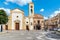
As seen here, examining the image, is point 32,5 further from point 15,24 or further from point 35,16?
point 15,24

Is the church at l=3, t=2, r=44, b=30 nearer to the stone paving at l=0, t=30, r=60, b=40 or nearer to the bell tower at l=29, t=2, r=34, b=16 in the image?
the bell tower at l=29, t=2, r=34, b=16

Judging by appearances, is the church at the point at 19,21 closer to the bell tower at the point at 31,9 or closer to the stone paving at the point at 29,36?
Result: the bell tower at the point at 31,9

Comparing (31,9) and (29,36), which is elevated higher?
(31,9)

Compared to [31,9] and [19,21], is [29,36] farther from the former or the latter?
[31,9]

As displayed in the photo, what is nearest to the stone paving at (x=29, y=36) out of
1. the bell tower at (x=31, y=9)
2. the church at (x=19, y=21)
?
the church at (x=19, y=21)

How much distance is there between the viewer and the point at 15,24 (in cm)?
6238

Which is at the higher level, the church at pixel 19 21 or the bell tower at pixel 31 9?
the bell tower at pixel 31 9

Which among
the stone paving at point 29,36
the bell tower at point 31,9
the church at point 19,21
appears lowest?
the stone paving at point 29,36

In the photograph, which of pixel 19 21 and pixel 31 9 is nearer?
A: pixel 19 21

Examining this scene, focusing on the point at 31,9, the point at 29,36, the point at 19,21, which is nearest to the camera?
the point at 29,36

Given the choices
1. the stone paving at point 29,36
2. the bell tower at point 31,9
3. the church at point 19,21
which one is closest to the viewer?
the stone paving at point 29,36

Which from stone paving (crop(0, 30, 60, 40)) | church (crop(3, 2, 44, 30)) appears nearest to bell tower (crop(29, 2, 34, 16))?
church (crop(3, 2, 44, 30))

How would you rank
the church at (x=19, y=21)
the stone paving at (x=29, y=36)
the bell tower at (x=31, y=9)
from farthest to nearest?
the bell tower at (x=31, y=9)
the church at (x=19, y=21)
the stone paving at (x=29, y=36)

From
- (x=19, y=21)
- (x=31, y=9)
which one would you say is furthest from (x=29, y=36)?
(x=31, y=9)
